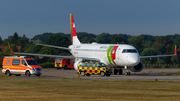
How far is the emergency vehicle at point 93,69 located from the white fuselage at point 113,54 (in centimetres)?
334

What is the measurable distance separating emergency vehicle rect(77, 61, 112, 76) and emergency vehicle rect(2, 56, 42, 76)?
5.20 metres

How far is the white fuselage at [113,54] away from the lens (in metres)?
45.7

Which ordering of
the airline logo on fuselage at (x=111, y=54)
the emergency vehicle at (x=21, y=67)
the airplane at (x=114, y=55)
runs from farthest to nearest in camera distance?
the airline logo on fuselage at (x=111, y=54), the airplane at (x=114, y=55), the emergency vehicle at (x=21, y=67)

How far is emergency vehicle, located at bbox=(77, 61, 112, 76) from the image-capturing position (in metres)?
43.6

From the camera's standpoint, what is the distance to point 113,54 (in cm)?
4838

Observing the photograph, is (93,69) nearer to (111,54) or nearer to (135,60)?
(135,60)

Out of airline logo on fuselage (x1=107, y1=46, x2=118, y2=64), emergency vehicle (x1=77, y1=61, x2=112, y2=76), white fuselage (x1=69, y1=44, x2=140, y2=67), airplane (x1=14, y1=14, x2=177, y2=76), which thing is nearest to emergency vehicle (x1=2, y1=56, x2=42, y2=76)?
emergency vehicle (x1=77, y1=61, x2=112, y2=76)

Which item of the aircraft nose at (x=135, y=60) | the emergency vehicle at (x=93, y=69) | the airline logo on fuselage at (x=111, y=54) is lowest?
the emergency vehicle at (x=93, y=69)

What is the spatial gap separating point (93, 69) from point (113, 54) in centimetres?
553

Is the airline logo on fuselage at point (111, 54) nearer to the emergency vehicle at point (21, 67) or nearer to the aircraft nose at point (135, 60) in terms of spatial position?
the aircraft nose at point (135, 60)

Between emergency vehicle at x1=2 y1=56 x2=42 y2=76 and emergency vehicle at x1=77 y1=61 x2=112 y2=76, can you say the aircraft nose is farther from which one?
emergency vehicle at x1=2 y1=56 x2=42 y2=76

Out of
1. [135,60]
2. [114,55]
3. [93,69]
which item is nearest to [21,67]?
[93,69]

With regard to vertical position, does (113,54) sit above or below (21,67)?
above

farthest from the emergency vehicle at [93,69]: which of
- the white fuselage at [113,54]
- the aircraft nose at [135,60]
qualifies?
the white fuselage at [113,54]
